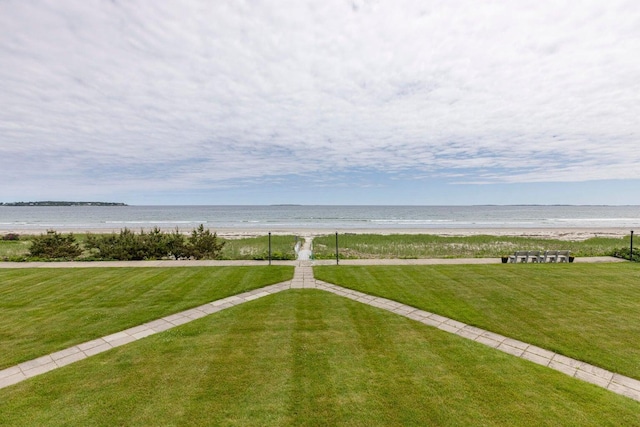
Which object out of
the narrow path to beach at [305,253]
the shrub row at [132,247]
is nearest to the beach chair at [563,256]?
the narrow path to beach at [305,253]

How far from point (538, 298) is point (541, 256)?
24.3 ft

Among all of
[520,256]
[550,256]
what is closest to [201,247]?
[520,256]

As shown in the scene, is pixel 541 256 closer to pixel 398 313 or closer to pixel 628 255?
pixel 628 255

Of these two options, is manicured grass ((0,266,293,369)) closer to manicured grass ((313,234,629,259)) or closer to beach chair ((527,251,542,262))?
manicured grass ((313,234,629,259))

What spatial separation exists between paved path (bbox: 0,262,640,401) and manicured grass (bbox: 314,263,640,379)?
0.31 meters

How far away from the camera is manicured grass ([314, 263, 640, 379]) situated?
6297mm

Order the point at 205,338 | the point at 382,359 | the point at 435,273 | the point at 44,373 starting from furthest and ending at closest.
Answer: the point at 435,273 → the point at 205,338 → the point at 382,359 → the point at 44,373

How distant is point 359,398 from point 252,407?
1647 mm

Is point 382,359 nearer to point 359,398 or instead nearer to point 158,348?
point 359,398

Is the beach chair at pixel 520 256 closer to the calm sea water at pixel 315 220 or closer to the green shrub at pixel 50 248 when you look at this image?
the green shrub at pixel 50 248

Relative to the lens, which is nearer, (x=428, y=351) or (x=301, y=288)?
(x=428, y=351)

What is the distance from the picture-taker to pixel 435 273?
1215 centimetres

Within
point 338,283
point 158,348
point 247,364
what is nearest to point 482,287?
point 338,283

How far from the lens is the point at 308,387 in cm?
474
